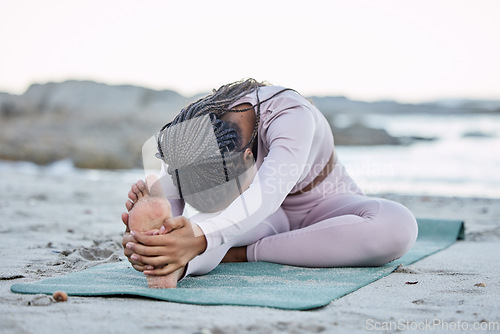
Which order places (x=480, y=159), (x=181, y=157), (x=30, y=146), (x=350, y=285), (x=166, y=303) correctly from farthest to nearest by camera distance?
(x=30, y=146), (x=480, y=159), (x=181, y=157), (x=350, y=285), (x=166, y=303)

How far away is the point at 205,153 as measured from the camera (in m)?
1.78

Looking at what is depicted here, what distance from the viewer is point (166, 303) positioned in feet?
4.71

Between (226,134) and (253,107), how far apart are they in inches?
6.4

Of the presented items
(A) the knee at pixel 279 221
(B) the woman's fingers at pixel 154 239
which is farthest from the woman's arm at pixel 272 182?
(A) the knee at pixel 279 221

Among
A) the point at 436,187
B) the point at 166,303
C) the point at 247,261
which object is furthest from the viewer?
the point at 436,187

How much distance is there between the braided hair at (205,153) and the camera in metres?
1.79

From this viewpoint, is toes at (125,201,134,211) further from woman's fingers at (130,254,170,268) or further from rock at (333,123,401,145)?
rock at (333,123,401,145)

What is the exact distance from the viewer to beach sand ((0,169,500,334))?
4.04 feet

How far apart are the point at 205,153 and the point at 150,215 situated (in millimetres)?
365

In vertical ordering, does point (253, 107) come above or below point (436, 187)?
above

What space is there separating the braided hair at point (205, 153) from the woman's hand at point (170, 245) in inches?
13.4

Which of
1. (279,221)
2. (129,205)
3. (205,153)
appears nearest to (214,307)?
(129,205)

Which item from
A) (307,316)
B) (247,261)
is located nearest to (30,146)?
(247,261)

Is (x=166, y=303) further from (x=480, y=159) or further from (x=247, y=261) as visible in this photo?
(x=480, y=159)
